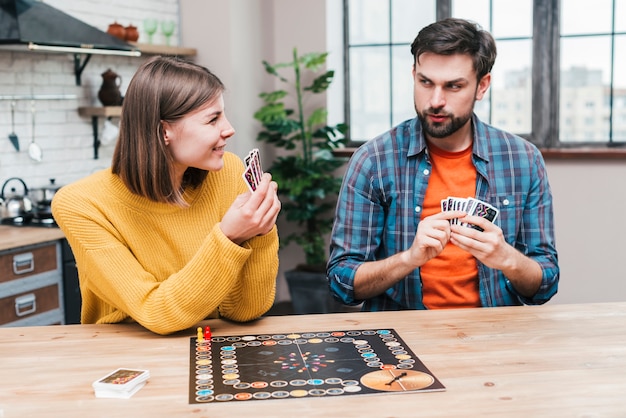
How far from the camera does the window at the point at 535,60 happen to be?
470cm

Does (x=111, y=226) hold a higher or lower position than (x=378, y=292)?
higher

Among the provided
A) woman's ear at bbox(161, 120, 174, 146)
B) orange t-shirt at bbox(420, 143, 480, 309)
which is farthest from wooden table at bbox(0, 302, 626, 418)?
woman's ear at bbox(161, 120, 174, 146)

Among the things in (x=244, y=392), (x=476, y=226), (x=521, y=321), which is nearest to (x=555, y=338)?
(x=521, y=321)

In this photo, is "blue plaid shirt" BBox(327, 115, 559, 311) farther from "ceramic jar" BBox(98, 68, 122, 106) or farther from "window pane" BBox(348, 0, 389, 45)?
"window pane" BBox(348, 0, 389, 45)

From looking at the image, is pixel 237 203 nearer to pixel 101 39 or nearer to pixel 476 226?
pixel 476 226

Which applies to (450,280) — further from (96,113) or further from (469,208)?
(96,113)

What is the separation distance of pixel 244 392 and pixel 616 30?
13.4ft

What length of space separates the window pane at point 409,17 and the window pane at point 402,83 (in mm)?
102

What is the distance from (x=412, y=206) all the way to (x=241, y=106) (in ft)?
9.16

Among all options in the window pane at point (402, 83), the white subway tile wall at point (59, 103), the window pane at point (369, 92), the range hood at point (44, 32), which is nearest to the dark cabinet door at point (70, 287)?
the white subway tile wall at point (59, 103)

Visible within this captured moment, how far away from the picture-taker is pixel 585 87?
15.6 feet

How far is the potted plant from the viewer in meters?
4.80

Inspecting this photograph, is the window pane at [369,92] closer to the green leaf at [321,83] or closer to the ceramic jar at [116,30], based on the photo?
the green leaf at [321,83]

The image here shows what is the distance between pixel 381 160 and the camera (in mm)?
2338
